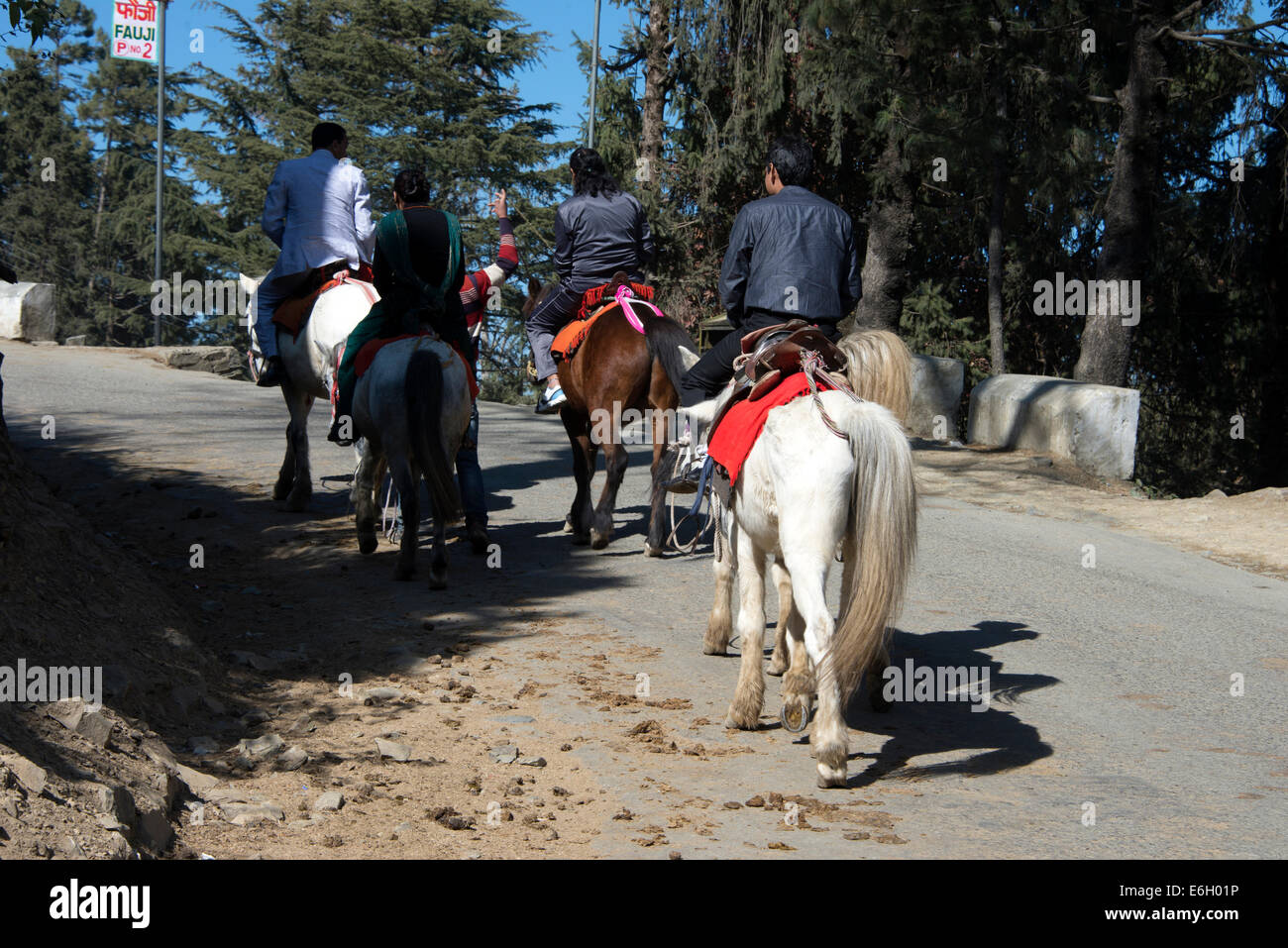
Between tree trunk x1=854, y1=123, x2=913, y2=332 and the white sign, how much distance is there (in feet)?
51.5

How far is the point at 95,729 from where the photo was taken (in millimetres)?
4562

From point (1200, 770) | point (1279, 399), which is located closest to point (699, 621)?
point (1200, 770)

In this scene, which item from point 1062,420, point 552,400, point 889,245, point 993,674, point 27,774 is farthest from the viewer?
point 889,245

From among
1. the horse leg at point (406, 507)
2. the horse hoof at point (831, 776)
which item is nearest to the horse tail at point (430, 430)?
the horse leg at point (406, 507)

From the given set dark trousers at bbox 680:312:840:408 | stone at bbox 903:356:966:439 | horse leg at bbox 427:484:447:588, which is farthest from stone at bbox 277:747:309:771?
stone at bbox 903:356:966:439

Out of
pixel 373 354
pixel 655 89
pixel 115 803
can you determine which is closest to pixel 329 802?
pixel 115 803

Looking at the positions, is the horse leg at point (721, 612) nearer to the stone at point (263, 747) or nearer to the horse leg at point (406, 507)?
the horse leg at point (406, 507)

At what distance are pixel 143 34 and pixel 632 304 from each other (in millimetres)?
22144

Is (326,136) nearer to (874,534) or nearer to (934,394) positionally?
(874,534)

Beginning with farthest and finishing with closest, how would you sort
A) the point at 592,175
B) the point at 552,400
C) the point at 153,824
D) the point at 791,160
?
the point at 552,400 < the point at 592,175 < the point at 791,160 < the point at 153,824

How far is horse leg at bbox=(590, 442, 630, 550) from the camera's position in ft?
30.9

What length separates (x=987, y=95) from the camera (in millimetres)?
20078

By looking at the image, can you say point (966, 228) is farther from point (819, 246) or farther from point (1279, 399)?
point (819, 246)

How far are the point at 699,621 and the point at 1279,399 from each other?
2100 cm
